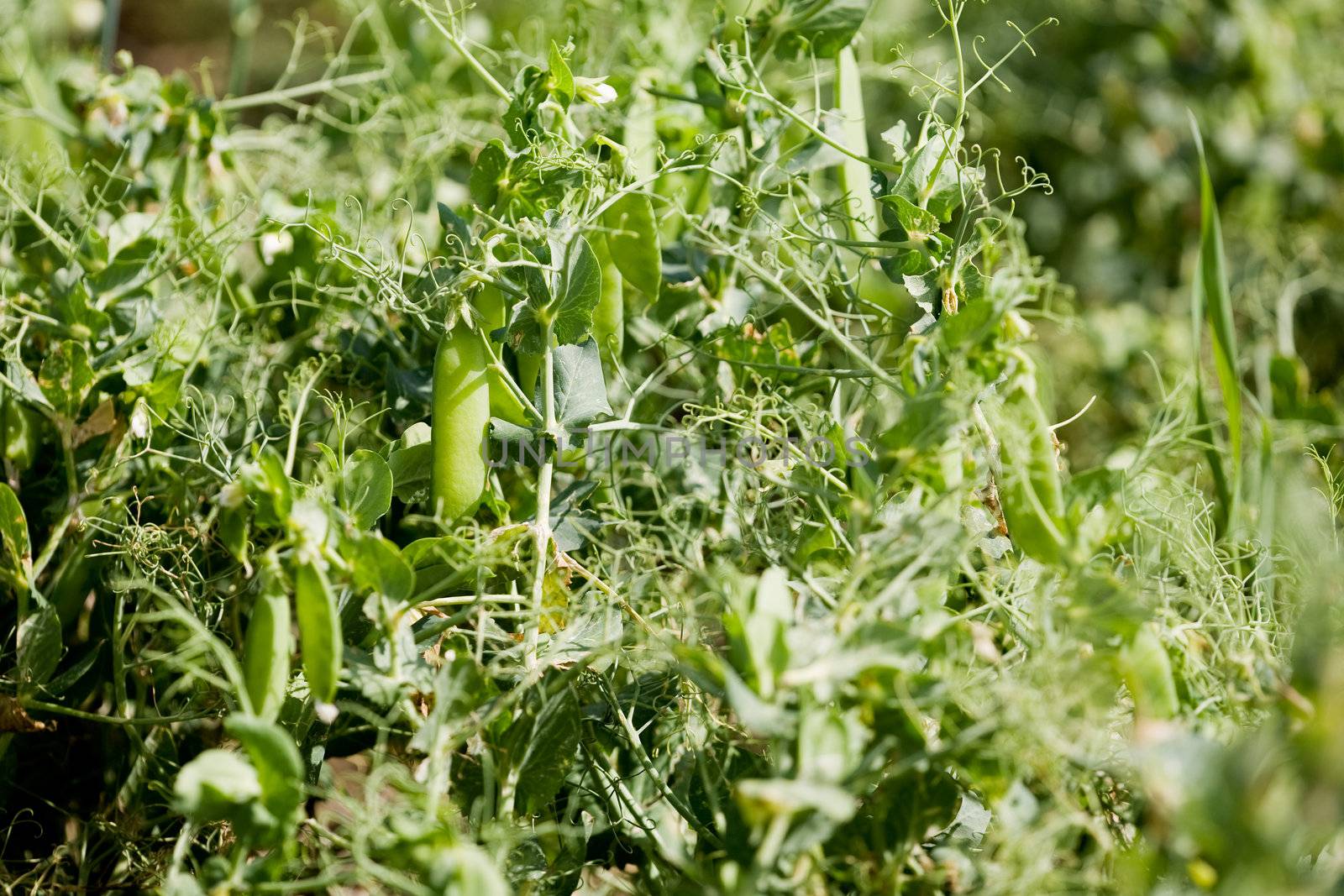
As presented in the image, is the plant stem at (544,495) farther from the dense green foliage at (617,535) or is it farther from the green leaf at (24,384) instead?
the green leaf at (24,384)

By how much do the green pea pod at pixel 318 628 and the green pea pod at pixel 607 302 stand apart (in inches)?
8.3

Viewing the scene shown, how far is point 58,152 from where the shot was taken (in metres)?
0.68

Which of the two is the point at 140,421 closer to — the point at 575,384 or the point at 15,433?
the point at 15,433

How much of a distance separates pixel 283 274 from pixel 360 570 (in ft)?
1.07

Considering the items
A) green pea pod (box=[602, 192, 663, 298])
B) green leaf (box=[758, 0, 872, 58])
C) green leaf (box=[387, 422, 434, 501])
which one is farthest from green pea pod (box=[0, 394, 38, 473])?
green leaf (box=[758, 0, 872, 58])

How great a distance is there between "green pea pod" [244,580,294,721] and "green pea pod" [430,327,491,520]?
10cm

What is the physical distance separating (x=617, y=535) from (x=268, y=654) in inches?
9.7

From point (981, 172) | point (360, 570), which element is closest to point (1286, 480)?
point (981, 172)

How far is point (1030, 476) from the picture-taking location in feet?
1.34

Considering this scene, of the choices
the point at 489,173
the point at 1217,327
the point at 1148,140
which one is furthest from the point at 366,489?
the point at 1148,140

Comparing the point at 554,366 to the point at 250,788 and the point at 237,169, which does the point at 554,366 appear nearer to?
the point at 250,788

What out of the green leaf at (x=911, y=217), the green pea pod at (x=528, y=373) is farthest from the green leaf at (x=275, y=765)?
the green leaf at (x=911, y=217)

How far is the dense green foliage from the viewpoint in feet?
1.15

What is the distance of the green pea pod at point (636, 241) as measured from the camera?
526 millimetres
